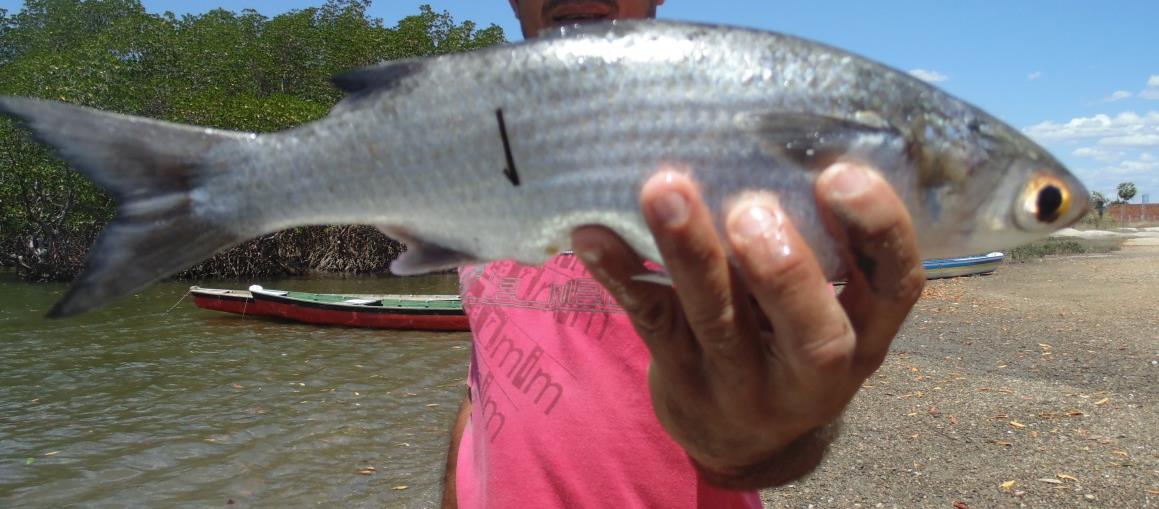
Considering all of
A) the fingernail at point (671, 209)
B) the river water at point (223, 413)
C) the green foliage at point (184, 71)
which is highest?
the green foliage at point (184, 71)

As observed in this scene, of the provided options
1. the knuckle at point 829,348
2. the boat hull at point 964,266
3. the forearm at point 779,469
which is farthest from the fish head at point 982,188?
Answer: the boat hull at point 964,266

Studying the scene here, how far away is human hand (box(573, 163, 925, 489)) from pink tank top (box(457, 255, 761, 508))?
68cm

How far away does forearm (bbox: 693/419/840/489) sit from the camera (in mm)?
2205

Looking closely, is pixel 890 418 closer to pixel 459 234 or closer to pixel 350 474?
pixel 350 474

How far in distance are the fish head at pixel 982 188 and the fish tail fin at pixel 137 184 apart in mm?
1775

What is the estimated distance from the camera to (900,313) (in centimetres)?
172

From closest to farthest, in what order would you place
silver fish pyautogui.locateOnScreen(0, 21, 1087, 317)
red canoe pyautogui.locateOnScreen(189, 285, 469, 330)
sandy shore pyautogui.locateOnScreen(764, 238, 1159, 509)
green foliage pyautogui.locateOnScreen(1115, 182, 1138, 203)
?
silver fish pyautogui.locateOnScreen(0, 21, 1087, 317) < sandy shore pyautogui.locateOnScreen(764, 238, 1159, 509) < red canoe pyautogui.locateOnScreen(189, 285, 469, 330) < green foliage pyautogui.locateOnScreen(1115, 182, 1138, 203)

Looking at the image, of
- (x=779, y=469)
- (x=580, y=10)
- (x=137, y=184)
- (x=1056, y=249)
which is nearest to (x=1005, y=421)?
(x=779, y=469)

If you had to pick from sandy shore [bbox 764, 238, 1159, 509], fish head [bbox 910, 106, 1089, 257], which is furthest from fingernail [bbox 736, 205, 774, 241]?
sandy shore [bbox 764, 238, 1159, 509]

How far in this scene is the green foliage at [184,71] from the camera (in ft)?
108

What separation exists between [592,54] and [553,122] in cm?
20

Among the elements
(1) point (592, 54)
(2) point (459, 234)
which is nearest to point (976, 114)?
(1) point (592, 54)

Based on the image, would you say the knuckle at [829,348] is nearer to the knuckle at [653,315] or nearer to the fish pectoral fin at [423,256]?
the knuckle at [653,315]

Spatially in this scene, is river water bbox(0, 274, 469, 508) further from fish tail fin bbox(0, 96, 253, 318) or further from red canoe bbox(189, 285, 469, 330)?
fish tail fin bbox(0, 96, 253, 318)
